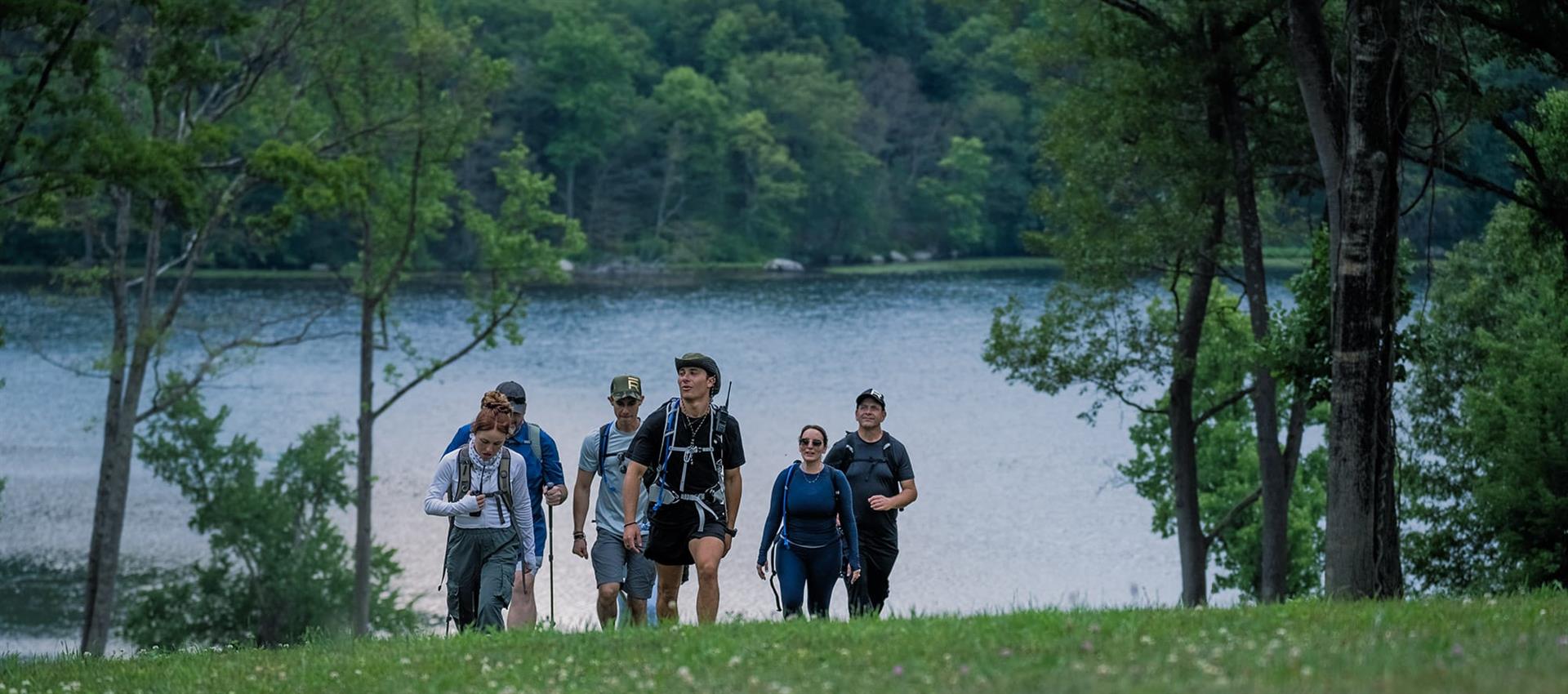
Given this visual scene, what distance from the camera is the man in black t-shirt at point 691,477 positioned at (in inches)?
426

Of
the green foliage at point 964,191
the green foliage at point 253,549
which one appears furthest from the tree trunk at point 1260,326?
the green foliage at point 964,191

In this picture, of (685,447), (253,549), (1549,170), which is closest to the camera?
(685,447)

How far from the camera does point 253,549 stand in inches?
1377

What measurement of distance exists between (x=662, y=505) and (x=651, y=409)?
42294mm

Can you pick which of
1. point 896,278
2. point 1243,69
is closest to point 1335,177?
point 1243,69

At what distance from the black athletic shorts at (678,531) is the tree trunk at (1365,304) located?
5197 mm

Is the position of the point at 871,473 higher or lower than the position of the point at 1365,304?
lower

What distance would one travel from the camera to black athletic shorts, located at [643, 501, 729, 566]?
11039 millimetres

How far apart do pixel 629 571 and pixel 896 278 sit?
249ft

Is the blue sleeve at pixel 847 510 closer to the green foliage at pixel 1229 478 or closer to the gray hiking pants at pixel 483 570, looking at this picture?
the gray hiking pants at pixel 483 570

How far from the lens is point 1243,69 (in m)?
22.8

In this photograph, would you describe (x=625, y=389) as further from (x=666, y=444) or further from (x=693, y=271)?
(x=693, y=271)

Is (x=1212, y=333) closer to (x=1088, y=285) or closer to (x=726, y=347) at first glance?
(x=1088, y=285)

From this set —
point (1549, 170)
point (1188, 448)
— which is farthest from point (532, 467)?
point (1188, 448)
